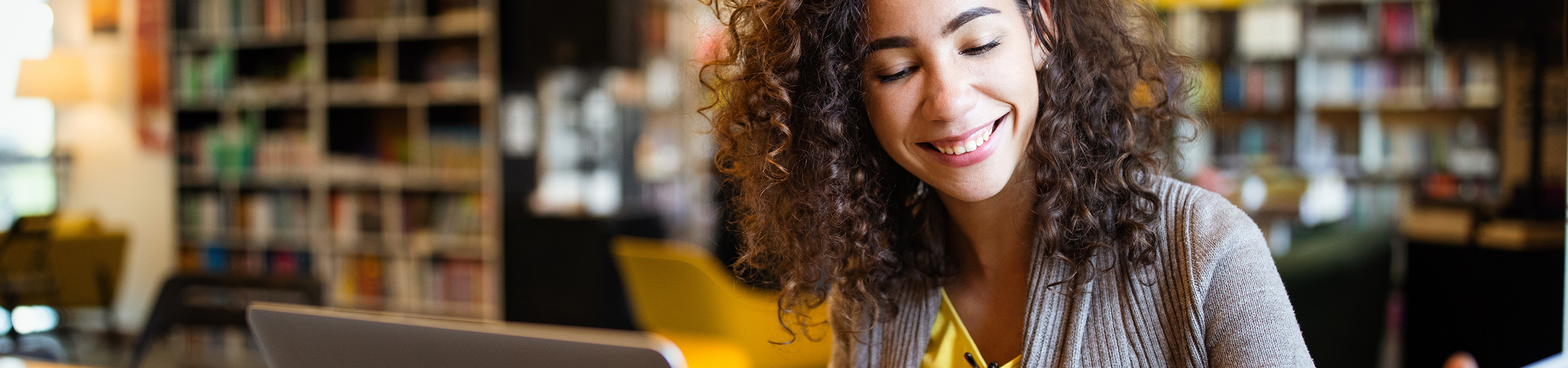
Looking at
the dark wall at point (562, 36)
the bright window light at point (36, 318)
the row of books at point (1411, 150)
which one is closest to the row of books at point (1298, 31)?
the row of books at point (1411, 150)

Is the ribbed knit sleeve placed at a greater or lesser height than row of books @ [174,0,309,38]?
lesser

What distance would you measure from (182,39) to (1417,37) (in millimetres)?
6801

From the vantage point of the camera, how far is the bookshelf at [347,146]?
484 cm

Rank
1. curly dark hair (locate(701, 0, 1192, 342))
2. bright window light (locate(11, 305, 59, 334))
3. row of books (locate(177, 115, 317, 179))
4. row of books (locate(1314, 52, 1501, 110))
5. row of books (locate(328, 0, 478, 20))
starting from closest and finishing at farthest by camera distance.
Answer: curly dark hair (locate(701, 0, 1192, 342)), row of books (locate(1314, 52, 1501, 110)), row of books (locate(328, 0, 478, 20)), row of books (locate(177, 115, 317, 179)), bright window light (locate(11, 305, 59, 334))

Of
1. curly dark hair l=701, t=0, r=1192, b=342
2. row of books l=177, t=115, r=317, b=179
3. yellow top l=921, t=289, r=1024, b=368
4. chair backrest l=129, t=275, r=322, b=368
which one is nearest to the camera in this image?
curly dark hair l=701, t=0, r=1192, b=342

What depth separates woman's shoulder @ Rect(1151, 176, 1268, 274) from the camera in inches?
37.4

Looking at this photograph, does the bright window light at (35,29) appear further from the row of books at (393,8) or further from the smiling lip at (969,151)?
the smiling lip at (969,151)

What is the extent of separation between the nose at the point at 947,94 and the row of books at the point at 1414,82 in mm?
4916

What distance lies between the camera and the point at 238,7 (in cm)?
535

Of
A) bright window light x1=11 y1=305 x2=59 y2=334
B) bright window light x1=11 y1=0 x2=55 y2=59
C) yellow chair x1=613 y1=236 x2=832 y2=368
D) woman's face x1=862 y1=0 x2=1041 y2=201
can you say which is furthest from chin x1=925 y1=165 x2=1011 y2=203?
bright window light x1=11 y1=0 x2=55 y2=59

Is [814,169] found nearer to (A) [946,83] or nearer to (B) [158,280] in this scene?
(A) [946,83]

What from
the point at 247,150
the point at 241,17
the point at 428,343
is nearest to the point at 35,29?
the point at 241,17

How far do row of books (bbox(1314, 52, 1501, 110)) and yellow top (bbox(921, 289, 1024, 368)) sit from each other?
471 cm

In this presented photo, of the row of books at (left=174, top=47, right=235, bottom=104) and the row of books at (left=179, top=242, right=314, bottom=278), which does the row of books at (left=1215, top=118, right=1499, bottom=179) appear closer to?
the row of books at (left=179, top=242, right=314, bottom=278)
